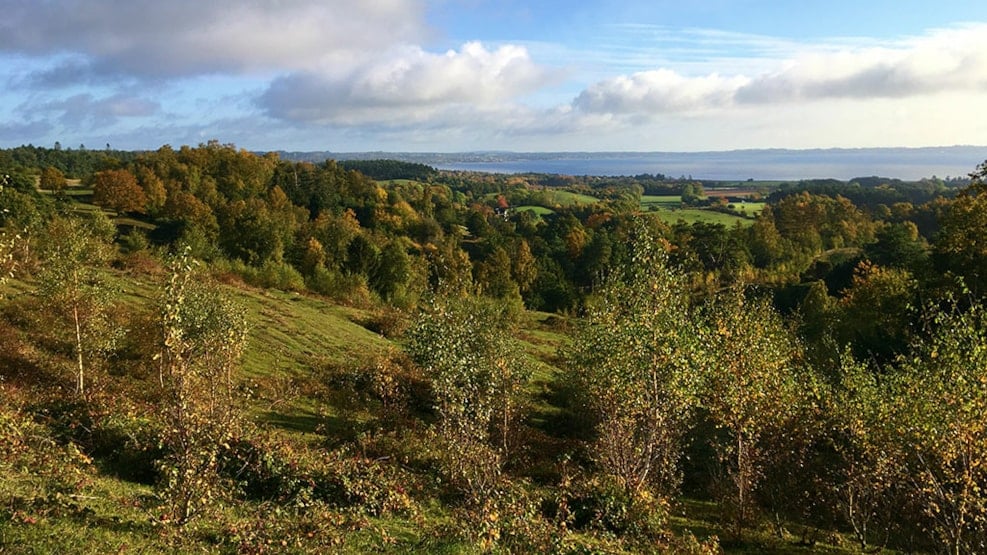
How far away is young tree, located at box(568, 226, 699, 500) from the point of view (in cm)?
1962

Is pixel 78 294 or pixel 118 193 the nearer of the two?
pixel 78 294

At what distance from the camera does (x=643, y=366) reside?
19766 millimetres

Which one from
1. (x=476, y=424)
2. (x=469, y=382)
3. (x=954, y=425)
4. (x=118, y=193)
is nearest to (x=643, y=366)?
(x=469, y=382)

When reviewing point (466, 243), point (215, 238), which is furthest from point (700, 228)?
point (215, 238)

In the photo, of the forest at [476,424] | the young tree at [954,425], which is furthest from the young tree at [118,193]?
the young tree at [954,425]

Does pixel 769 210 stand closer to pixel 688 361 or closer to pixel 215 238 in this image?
pixel 215 238

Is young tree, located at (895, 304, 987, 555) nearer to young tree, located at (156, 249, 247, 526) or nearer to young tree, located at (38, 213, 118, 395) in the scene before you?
young tree, located at (156, 249, 247, 526)

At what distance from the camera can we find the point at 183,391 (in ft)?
41.7

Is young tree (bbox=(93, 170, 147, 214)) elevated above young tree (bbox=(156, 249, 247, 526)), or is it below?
above

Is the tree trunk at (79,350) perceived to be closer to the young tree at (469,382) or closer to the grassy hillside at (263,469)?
the grassy hillside at (263,469)

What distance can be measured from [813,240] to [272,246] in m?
127

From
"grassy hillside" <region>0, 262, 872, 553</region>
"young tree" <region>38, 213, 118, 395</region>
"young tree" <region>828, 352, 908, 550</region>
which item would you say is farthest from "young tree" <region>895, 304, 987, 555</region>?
"young tree" <region>38, 213, 118, 395</region>

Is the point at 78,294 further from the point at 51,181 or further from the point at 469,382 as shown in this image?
the point at 51,181

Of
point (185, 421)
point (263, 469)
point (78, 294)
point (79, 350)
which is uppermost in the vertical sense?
point (78, 294)
